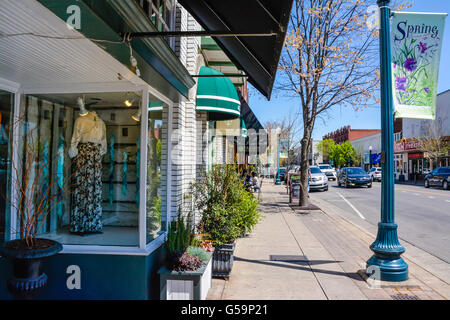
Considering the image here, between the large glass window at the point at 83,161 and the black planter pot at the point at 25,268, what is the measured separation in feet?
2.95

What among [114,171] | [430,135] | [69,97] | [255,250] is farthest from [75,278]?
[430,135]

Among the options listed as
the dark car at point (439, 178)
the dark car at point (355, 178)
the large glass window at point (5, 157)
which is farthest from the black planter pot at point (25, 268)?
the dark car at point (439, 178)

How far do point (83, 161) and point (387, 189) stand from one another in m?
4.56

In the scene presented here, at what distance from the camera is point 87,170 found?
5.20 metres

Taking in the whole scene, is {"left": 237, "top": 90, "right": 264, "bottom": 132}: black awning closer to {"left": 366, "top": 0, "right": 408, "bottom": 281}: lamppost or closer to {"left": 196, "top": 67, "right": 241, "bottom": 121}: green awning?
{"left": 196, "top": 67, "right": 241, "bottom": 121}: green awning

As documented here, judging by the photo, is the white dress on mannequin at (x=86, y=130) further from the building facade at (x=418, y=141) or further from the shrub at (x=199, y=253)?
the building facade at (x=418, y=141)

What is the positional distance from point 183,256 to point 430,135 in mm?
37354

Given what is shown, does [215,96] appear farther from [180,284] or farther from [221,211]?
[180,284]

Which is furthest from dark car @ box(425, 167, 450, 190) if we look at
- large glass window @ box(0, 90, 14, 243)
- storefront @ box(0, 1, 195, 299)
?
large glass window @ box(0, 90, 14, 243)

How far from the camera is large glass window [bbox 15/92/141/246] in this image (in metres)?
4.66

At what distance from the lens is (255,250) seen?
7.24 metres

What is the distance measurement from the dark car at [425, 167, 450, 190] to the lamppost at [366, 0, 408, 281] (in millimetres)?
22582

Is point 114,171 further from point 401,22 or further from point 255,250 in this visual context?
point 401,22

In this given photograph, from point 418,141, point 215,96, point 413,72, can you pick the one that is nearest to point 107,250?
point 215,96
